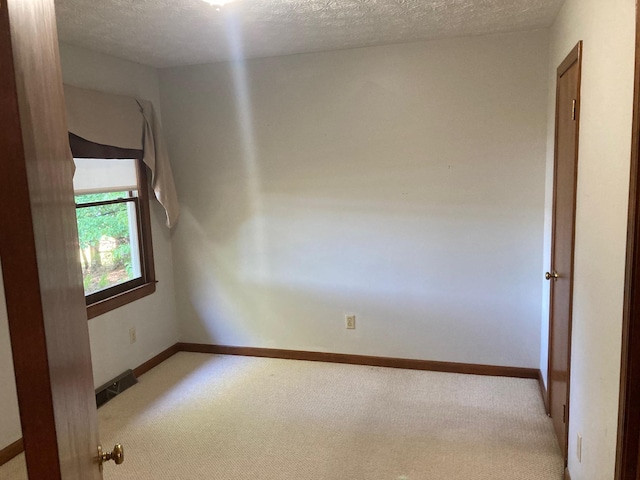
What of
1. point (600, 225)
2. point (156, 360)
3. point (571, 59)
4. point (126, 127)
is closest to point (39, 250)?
point (600, 225)

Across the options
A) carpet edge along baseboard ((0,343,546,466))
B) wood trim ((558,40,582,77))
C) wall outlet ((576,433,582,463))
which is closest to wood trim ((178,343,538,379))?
carpet edge along baseboard ((0,343,546,466))

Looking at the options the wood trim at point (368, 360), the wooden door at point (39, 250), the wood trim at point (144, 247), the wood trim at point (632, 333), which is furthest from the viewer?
the wood trim at point (144, 247)

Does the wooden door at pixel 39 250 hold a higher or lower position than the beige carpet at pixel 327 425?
higher

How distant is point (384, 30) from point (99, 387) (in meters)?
2.95

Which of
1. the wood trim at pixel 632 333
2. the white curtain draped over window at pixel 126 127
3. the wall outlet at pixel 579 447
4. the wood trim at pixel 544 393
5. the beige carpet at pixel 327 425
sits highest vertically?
the white curtain draped over window at pixel 126 127

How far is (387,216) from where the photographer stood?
360 centimetres

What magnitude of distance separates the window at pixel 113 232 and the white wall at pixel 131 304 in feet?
0.32

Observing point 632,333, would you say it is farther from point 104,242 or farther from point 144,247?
point 144,247

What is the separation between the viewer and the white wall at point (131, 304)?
3.25 metres

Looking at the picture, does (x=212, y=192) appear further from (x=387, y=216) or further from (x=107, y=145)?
(x=387, y=216)

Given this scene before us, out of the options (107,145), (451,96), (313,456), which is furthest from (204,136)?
(313,456)

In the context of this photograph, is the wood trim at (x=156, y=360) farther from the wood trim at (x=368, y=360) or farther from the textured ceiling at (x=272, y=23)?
the textured ceiling at (x=272, y=23)

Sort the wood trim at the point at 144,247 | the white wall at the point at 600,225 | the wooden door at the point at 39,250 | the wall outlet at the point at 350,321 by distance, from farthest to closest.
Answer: the wall outlet at the point at 350,321, the wood trim at the point at 144,247, the white wall at the point at 600,225, the wooden door at the point at 39,250

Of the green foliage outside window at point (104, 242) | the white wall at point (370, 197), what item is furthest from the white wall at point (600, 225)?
the green foliage outside window at point (104, 242)
